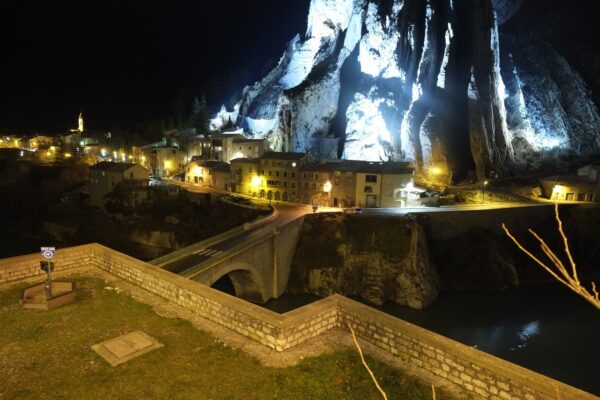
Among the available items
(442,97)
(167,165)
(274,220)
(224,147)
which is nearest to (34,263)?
(274,220)

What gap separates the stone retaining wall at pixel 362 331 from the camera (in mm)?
7020

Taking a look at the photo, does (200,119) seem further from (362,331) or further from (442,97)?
(362,331)

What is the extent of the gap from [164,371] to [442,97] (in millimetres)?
A: 54289

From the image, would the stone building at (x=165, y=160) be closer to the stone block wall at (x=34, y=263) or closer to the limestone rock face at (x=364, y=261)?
the limestone rock face at (x=364, y=261)

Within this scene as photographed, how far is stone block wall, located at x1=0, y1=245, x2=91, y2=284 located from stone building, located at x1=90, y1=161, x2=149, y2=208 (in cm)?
3545

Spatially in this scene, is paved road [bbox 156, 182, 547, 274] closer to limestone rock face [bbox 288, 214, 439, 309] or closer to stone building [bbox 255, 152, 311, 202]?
stone building [bbox 255, 152, 311, 202]

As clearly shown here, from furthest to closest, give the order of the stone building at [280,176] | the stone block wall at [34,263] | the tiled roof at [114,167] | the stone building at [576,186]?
the tiled roof at [114,167], the stone building at [280,176], the stone building at [576,186], the stone block wall at [34,263]

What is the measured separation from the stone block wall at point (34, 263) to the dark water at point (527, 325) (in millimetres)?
17820

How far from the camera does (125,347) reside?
30.1 ft

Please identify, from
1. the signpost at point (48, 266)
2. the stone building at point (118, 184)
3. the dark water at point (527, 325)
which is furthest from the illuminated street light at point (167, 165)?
the signpost at point (48, 266)

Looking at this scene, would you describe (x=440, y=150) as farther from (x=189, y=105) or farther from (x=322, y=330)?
(x=189, y=105)

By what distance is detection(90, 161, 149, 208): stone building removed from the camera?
4816cm

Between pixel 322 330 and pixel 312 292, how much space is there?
938 inches

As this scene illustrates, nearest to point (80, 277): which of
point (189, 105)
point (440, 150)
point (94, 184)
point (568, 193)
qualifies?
point (94, 184)
